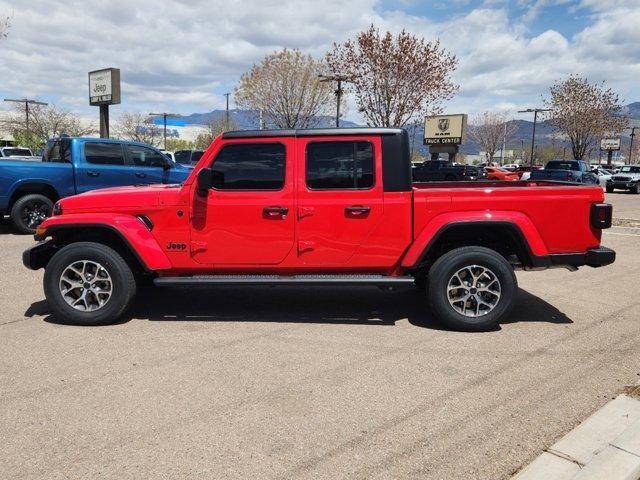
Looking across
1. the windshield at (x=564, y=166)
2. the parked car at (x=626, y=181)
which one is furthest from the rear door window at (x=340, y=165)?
the parked car at (x=626, y=181)

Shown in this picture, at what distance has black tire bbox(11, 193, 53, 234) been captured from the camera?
33.2 ft

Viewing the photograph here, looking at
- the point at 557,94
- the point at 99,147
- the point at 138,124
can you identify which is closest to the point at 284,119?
the point at 557,94

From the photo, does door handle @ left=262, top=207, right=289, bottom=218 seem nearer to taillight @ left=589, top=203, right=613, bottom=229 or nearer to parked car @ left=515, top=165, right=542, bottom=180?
taillight @ left=589, top=203, right=613, bottom=229

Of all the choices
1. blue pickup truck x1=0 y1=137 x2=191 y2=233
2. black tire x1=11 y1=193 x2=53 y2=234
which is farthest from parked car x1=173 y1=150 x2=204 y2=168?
black tire x1=11 y1=193 x2=53 y2=234

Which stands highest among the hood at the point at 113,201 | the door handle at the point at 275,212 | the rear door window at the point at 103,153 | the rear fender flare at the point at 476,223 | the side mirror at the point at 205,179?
the rear door window at the point at 103,153

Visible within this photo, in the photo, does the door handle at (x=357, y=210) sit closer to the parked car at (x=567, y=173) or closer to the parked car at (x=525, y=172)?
the parked car at (x=567, y=173)

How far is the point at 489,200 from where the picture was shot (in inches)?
190

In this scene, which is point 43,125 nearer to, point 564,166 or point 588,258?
point 564,166

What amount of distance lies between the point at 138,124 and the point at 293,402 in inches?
3168

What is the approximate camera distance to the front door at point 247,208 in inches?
192

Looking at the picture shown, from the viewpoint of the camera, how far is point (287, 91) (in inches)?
1471

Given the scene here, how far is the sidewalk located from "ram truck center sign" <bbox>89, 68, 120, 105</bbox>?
75.2 ft

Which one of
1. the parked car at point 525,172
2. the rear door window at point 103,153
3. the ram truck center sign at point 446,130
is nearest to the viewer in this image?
the rear door window at point 103,153

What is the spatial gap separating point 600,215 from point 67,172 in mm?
9254
